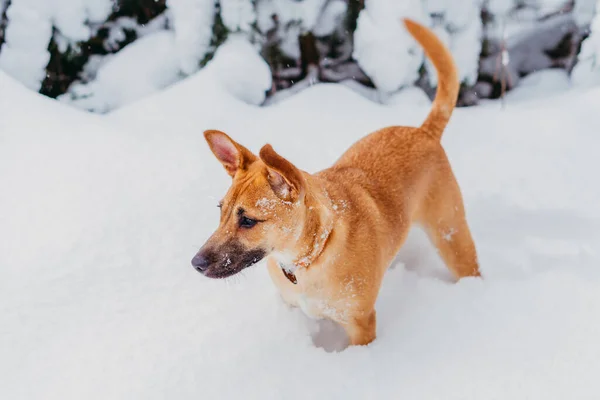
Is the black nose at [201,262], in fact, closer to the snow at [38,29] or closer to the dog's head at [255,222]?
the dog's head at [255,222]

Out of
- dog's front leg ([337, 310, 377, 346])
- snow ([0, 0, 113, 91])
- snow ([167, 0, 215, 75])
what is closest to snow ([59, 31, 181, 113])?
snow ([167, 0, 215, 75])

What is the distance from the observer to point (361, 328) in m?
2.34

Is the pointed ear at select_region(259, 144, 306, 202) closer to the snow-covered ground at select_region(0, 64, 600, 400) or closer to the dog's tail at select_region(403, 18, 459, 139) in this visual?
the snow-covered ground at select_region(0, 64, 600, 400)

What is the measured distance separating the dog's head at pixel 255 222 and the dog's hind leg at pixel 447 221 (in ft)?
2.98

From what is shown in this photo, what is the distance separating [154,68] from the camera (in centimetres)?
411

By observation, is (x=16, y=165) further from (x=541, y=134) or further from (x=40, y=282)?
(x=541, y=134)

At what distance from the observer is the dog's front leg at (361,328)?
2.28 meters

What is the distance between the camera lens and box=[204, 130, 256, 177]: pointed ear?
2.06m

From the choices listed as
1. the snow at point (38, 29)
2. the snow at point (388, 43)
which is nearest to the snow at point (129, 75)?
the snow at point (38, 29)

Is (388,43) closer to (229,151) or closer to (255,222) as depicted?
(229,151)

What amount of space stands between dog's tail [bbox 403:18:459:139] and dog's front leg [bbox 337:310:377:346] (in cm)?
104

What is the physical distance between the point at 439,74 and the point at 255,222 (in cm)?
138

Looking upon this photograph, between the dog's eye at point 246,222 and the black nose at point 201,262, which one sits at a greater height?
the dog's eye at point 246,222

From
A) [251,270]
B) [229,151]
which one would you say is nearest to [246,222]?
[229,151]
